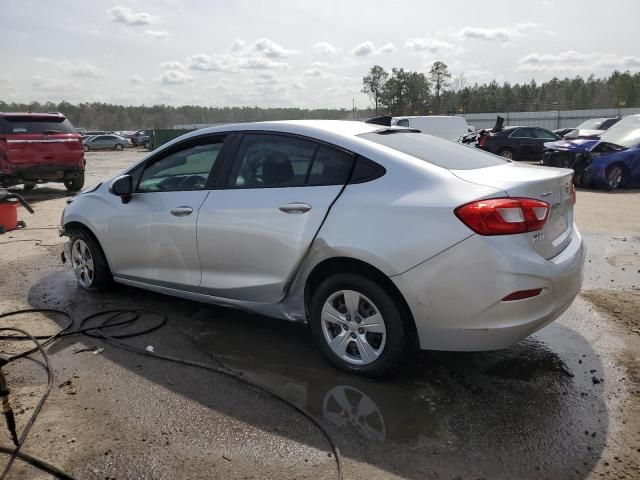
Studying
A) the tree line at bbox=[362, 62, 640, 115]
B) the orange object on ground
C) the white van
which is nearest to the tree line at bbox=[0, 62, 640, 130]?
the tree line at bbox=[362, 62, 640, 115]

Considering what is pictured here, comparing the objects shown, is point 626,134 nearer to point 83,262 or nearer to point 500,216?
point 500,216

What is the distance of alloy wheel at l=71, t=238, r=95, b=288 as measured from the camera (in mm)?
5199

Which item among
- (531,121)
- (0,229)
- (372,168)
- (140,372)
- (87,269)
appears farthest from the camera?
(531,121)

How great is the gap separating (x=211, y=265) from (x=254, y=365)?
0.85 meters

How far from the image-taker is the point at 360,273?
10.8 feet

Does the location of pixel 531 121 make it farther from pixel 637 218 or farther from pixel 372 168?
pixel 372 168

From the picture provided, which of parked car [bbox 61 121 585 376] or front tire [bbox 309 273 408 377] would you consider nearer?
parked car [bbox 61 121 585 376]

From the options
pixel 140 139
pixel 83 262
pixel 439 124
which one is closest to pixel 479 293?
pixel 83 262

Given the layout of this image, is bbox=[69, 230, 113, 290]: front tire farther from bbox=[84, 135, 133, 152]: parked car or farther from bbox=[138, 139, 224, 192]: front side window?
bbox=[84, 135, 133, 152]: parked car

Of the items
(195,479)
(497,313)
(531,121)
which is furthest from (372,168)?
(531,121)

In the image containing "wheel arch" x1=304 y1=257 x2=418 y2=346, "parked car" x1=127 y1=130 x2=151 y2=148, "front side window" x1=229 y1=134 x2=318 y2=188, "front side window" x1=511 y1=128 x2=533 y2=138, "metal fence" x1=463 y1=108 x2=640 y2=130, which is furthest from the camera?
"parked car" x1=127 y1=130 x2=151 y2=148

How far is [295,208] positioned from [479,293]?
4.28ft

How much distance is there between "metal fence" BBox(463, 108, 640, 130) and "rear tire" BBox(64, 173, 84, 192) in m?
40.9

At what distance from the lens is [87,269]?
5258 millimetres
